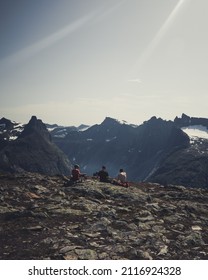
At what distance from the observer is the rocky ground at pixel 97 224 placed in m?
17.4

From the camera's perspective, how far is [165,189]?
39.8m

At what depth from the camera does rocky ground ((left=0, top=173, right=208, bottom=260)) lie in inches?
686

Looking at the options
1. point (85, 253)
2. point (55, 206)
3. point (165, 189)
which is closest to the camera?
point (85, 253)

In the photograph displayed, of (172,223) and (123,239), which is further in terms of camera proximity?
(172,223)

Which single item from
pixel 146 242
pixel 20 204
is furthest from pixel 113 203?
pixel 146 242

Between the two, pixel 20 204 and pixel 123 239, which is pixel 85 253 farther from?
pixel 20 204

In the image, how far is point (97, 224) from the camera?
2150 centimetres

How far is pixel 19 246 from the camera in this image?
17531mm

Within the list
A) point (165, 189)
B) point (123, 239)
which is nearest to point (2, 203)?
point (123, 239)
